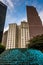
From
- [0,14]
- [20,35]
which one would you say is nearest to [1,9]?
[0,14]

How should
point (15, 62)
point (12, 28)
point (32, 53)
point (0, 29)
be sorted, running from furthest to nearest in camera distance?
point (12, 28) → point (0, 29) → point (32, 53) → point (15, 62)

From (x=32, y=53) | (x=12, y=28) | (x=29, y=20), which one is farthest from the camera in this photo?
(x=29, y=20)

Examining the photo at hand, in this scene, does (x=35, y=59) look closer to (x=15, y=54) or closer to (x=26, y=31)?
(x=15, y=54)

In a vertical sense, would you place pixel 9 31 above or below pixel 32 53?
above

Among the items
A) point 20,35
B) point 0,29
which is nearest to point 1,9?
point 0,29

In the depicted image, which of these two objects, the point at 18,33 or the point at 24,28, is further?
the point at 18,33

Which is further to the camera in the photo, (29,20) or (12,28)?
(29,20)

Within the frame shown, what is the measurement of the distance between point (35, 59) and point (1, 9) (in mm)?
31366

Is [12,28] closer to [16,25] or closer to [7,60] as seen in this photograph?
[16,25]

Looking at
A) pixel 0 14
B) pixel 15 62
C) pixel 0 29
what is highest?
pixel 0 14

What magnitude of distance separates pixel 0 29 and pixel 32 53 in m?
25.9

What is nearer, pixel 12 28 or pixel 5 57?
pixel 5 57

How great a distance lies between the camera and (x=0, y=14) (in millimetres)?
39281

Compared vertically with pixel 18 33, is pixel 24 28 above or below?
above
